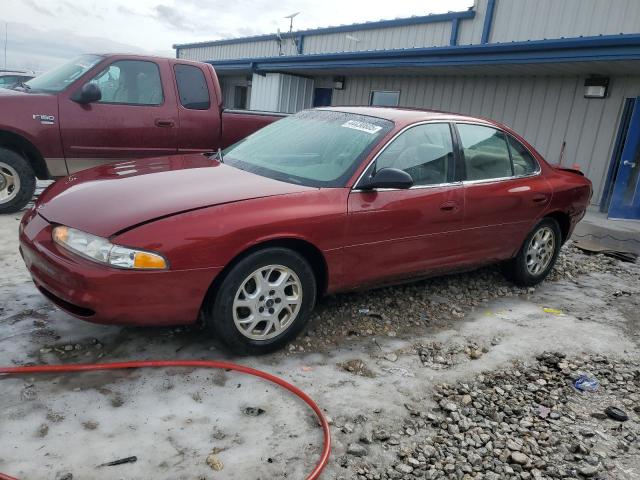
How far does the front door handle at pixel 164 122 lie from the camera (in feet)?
21.1

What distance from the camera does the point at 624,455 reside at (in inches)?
107

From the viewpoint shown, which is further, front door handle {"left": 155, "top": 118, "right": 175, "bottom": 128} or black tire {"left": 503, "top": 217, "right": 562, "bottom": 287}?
front door handle {"left": 155, "top": 118, "right": 175, "bottom": 128}

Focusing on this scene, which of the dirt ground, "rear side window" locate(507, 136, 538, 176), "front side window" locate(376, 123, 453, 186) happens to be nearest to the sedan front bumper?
the dirt ground

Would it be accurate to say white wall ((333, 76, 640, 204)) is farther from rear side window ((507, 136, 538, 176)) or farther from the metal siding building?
rear side window ((507, 136, 538, 176))

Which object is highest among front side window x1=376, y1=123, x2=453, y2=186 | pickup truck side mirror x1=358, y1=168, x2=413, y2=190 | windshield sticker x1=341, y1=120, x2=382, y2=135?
windshield sticker x1=341, y1=120, x2=382, y2=135

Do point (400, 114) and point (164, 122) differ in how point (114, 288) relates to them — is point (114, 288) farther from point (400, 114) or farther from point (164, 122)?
point (164, 122)

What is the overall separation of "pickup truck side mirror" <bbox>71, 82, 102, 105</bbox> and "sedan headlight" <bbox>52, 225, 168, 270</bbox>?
Answer: 3.61 metres

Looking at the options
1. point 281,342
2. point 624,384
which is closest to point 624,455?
point 624,384

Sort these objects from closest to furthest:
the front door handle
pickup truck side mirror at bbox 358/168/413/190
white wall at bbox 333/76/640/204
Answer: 1. pickup truck side mirror at bbox 358/168/413/190
2. the front door handle
3. white wall at bbox 333/76/640/204

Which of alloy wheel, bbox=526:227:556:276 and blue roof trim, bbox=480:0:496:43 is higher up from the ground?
blue roof trim, bbox=480:0:496:43

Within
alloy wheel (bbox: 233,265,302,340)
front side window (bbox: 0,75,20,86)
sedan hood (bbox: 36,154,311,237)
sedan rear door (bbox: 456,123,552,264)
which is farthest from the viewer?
front side window (bbox: 0,75,20,86)

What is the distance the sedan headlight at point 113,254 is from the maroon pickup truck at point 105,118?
11.8 feet

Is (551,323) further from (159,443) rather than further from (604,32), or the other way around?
(604,32)

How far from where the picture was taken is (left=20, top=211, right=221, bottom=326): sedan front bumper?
278 centimetres
